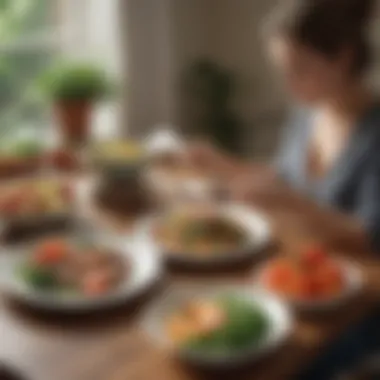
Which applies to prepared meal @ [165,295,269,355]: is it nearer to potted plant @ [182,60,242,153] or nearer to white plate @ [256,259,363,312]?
white plate @ [256,259,363,312]

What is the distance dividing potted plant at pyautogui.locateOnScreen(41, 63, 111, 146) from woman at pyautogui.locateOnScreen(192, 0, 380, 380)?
1.32 ft

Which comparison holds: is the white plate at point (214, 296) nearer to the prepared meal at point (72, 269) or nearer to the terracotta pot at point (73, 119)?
the prepared meal at point (72, 269)

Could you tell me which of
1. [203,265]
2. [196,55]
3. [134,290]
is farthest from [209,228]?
[196,55]

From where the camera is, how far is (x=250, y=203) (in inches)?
75.4

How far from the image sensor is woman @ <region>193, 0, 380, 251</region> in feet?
6.31

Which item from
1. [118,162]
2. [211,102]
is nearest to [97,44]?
[211,102]

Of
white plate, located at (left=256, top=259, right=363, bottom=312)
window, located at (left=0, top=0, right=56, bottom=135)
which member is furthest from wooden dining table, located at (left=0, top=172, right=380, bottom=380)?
window, located at (left=0, top=0, right=56, bottom=135)

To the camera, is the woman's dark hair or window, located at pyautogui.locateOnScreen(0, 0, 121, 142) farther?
window, located at pyautogui.locateOnScreen(0, 0, 121, 142)

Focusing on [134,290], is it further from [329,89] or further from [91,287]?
[329,89]

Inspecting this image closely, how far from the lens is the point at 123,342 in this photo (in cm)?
135

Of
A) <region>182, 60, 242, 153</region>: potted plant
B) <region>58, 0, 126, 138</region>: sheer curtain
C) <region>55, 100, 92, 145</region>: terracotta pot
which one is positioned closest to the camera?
<region>55, 100, 92, 145</region>: terracotta pot

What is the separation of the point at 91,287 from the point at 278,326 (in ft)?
1.05

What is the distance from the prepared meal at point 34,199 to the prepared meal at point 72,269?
0.15 metres

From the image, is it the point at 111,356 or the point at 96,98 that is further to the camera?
the point at 96,98
